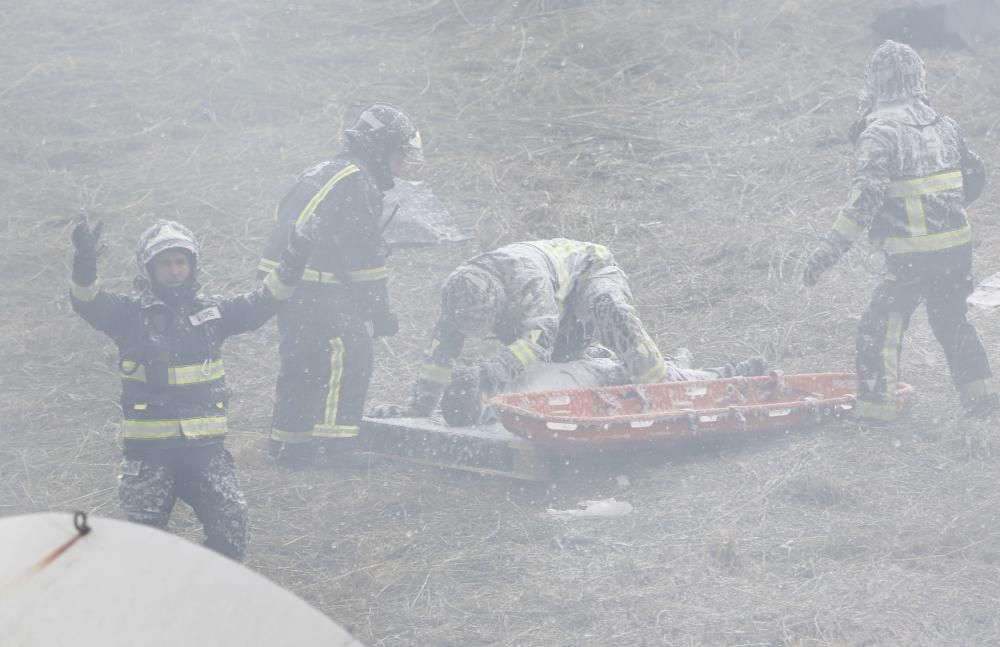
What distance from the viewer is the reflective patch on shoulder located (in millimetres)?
5227

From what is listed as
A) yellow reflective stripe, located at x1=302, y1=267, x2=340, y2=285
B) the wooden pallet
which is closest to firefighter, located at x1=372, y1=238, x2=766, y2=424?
the wooden pallet

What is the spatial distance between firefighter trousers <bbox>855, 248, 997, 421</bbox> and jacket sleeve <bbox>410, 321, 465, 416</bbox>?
7.48ft

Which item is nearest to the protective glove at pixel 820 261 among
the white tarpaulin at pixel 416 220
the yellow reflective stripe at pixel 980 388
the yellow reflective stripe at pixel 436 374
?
the yellow reflective stripe at pixel 980 388

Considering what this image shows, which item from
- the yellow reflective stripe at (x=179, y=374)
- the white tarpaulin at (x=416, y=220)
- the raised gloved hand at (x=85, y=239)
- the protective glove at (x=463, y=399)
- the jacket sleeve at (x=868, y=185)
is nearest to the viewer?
the raised gloved hand at (x=85, y=239)

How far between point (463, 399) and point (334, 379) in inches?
30.3

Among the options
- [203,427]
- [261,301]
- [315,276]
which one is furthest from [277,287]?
[315,276]

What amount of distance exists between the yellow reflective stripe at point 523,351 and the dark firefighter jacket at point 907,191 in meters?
1.77

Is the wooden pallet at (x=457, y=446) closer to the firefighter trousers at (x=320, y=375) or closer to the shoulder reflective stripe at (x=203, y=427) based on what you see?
the firefighter trousers at (x=320, y=375)

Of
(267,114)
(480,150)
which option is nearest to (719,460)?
(480,150)

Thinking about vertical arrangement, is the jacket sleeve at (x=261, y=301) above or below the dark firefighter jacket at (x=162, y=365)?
above

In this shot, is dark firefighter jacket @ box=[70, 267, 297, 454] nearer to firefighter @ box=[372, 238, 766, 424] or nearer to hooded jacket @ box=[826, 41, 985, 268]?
firefighter @ box=[372, 238, 766, 424]

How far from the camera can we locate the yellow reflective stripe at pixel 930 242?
6.90 metres

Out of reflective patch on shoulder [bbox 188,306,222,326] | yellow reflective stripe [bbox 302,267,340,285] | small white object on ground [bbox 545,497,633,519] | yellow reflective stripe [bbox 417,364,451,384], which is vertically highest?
reflective patch on shoulder [bbox 188,306,222,326]

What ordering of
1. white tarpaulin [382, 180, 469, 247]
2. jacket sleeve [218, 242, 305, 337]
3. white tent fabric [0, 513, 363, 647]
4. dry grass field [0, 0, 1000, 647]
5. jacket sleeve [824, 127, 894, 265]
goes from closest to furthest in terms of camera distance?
1. white tent fabric [0, 513, 363, 647]
2. jacket sleeve [218, 242, 305, 337]
3. dry grass field [0, 0, 1000, 647]
4. jacket sleeve [824, 127, 894, 265]
5. white tarpaulin [382, 180, 469, 247]
